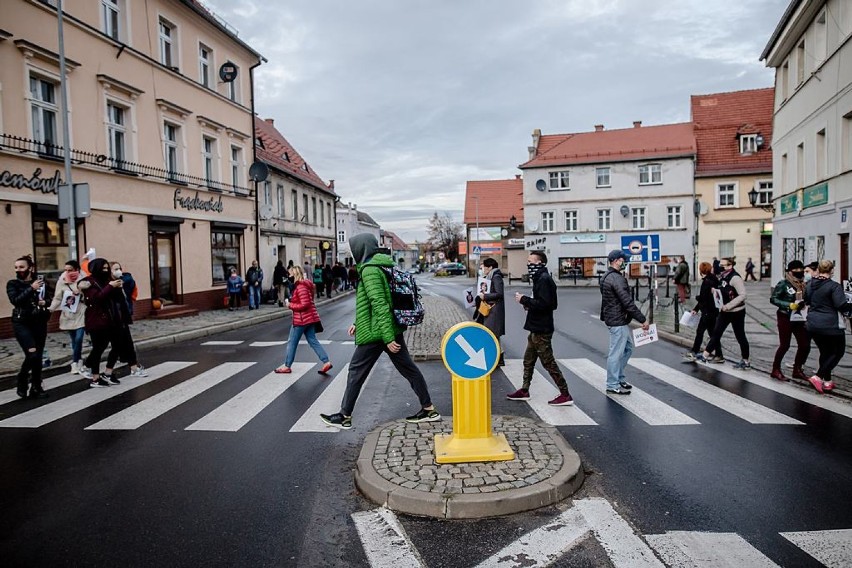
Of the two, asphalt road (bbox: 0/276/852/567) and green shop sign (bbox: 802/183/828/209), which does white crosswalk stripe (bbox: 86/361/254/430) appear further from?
green shop sign (bbox: 802/183/828/209)

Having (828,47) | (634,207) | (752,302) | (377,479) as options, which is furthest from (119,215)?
(634,207)

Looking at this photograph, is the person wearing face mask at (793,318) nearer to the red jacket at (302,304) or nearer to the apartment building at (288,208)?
the red jacket at (302,304)

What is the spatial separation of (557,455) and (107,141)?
16106 mm

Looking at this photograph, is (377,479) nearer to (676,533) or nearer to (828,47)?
(676,533)

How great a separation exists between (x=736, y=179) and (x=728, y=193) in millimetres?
1059

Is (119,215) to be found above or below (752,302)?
above

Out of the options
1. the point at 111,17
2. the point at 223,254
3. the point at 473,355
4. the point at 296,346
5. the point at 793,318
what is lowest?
the point at 296,346

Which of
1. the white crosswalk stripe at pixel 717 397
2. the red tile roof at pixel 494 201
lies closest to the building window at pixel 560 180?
the red tile roof at pixel 494 201

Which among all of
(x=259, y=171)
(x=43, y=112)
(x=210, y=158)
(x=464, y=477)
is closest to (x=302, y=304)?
(x=464, y=477)

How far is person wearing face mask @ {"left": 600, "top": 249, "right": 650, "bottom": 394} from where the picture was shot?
749 centimetres

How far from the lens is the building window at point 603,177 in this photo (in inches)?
1746

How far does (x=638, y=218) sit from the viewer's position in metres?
44.0

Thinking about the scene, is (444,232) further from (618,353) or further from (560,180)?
(618,353)

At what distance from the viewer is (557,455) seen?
16.0ft
